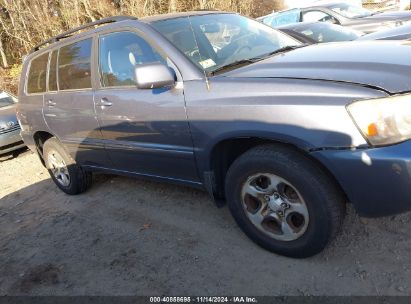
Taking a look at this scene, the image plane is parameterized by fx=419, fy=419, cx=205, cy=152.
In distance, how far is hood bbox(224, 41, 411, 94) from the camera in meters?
2.46

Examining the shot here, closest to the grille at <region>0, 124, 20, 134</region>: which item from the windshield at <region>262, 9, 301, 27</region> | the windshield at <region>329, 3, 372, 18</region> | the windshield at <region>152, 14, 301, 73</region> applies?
the windshield at <region>152, 14, 301, 73</region>

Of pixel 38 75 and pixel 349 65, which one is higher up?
pixel 349 65

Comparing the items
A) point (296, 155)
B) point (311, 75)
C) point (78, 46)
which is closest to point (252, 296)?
point (296, 155)

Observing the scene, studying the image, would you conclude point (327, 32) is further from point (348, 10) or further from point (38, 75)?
point (38, 75)

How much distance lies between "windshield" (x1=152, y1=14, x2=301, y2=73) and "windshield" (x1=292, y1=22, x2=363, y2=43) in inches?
120

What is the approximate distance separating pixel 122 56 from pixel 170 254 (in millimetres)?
1718

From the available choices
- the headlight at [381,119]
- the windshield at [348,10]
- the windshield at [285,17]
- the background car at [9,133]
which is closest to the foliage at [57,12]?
the windshield at [285,17]

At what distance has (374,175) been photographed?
7.62 feet

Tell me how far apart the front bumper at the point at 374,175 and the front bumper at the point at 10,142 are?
6.76m

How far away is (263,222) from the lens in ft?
9.81

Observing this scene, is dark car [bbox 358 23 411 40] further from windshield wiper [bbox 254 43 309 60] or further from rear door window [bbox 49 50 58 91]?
rear door window [bbox 49 50 58 91]

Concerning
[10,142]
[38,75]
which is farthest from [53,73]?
[10,142]

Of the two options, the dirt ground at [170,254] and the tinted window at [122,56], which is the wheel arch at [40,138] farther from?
the tinted window at [122,56]

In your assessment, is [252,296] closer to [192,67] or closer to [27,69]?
[192,67]
